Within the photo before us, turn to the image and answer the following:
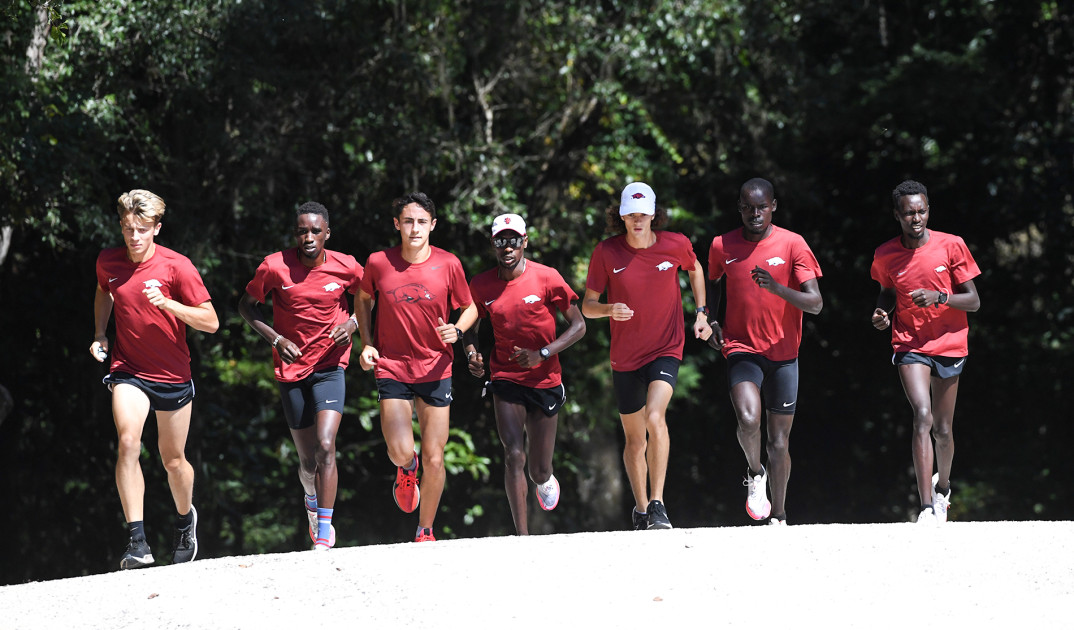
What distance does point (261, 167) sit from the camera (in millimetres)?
14406

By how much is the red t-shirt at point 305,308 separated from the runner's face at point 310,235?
0.32 feet

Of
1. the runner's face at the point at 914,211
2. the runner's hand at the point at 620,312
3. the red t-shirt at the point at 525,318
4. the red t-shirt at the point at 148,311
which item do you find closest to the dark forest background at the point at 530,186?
the red t-shirt at the point at 148,311

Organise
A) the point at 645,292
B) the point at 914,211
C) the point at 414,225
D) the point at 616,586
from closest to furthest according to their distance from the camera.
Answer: the point at 616,586, the point at 414,225, the point at 645,292, the point at 914,211

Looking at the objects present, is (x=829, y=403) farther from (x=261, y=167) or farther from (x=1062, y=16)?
(x=261, y=167)

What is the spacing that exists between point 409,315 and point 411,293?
15 cm

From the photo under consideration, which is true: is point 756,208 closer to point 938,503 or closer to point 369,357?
point 938,503

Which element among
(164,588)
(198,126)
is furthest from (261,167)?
(164,588)

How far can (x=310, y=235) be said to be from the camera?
29.2 feet

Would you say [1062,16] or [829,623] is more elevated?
[1062,16]

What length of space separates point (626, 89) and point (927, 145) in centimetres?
540

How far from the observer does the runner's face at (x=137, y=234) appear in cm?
848

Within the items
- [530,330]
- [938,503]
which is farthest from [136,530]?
[938,503]

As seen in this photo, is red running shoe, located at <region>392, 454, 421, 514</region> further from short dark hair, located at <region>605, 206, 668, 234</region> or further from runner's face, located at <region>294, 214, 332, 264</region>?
short dark hair, located at <region>605, 206, 668, 234</region>

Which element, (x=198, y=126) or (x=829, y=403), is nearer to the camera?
(x=198, y=126)
